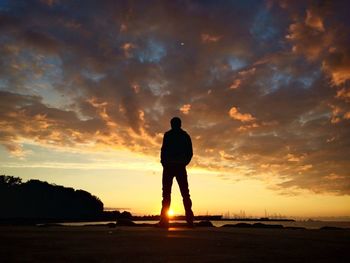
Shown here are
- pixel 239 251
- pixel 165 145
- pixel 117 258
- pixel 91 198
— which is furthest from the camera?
pixel 91 198

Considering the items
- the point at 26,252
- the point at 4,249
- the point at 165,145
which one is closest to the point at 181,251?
the point at 26,252

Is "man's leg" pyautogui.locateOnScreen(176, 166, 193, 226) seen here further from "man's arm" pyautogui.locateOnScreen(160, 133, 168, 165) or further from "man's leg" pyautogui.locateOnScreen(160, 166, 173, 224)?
"man's arm" pyautogui.locateOnScreen(160, 133, 168, 165)

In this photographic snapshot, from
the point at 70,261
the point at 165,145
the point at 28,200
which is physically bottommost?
the point at 70,261

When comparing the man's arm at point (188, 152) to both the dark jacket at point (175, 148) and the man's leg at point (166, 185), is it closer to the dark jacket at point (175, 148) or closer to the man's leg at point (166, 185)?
the dark jacket at point (175, 148)

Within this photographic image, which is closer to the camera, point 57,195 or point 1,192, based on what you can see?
point 1,192

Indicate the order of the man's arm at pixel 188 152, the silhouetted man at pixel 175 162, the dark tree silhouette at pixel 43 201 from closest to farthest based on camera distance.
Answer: the silhouetted man at pixel 175 162 < the man's arm at pixel 188 152 < the dark tree silhouette at pixel 43 201

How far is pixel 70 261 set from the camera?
3461 mm

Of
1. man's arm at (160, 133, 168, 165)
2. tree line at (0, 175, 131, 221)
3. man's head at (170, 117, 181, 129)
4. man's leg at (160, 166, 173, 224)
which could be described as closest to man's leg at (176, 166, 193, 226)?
man's leg at (160, 166, 173, 224)

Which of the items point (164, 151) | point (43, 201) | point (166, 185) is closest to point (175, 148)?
point (164, 151)

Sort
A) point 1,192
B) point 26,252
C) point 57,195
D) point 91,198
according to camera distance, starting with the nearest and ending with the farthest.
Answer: point 26,252 → point 1,192 → point 57,195 → point 91,198

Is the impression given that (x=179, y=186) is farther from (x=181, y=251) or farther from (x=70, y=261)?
(x=70, y=261)

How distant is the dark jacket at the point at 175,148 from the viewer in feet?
38.9

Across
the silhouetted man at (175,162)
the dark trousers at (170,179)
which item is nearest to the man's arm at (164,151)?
the silhouetted man at (175,162)

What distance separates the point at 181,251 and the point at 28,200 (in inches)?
5907
